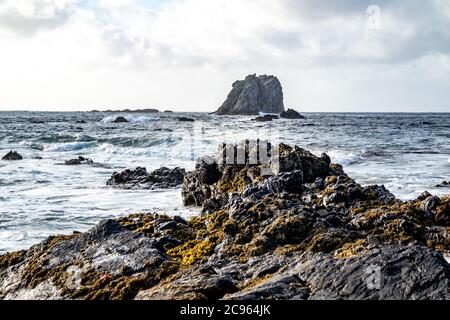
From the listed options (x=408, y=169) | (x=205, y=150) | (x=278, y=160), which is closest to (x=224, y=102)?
(x=205, y=150)

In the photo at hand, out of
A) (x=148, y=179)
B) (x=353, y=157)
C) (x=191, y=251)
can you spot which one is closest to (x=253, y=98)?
(x=353, y=157)

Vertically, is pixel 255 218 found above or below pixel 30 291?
above

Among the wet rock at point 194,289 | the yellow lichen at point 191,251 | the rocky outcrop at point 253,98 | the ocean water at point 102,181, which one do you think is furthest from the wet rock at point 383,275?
the rocky outcrop at point 253,98

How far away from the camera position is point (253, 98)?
528ft

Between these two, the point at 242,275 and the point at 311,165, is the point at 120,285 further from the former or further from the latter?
the point at 311,165

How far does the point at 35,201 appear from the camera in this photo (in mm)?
14133

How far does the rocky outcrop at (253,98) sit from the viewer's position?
160m

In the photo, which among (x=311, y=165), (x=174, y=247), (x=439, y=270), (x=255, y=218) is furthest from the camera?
(x=311, y=165)

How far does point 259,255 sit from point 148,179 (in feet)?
43.0

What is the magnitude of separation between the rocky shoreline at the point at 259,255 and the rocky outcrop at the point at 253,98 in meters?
154

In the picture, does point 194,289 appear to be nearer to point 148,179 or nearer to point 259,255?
point 259,255

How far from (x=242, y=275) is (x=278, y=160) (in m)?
6.52

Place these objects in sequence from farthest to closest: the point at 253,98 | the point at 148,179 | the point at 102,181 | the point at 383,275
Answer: the point at 253,98
the point at 102,181
the point at 148,179
the point at 383,275

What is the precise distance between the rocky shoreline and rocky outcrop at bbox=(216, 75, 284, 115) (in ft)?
504
